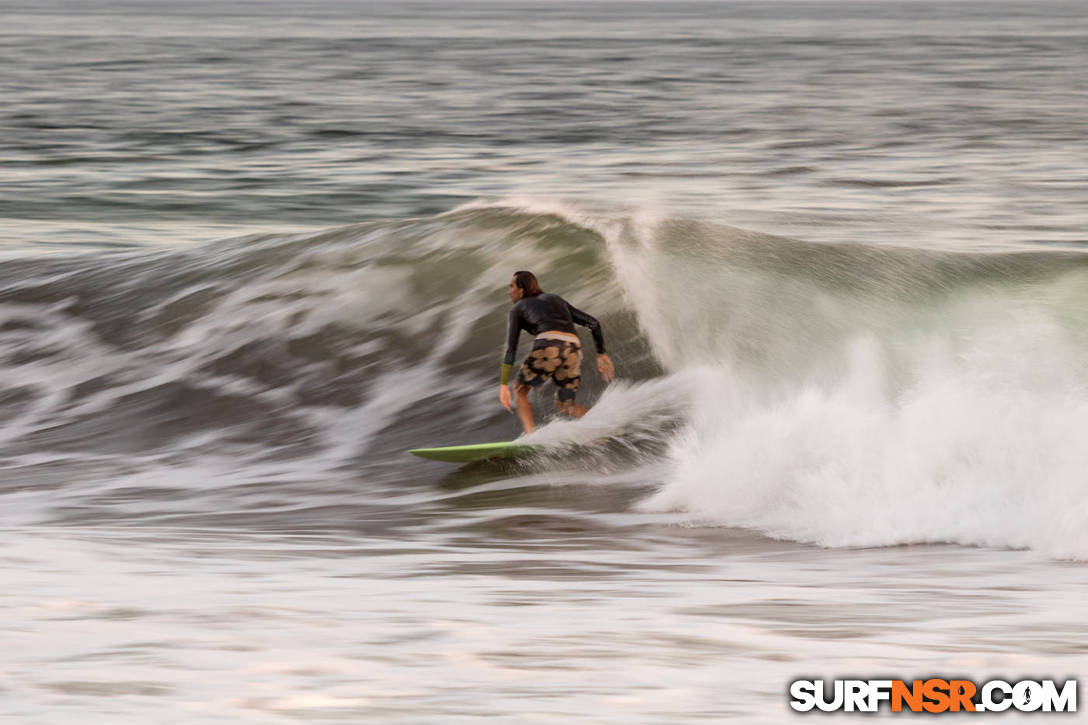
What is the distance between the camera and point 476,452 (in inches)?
396

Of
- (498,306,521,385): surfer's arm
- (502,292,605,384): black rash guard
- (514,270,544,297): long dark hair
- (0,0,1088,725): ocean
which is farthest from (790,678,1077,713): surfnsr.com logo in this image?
(514,270,544,297): long dark hair

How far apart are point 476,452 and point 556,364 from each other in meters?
0.88

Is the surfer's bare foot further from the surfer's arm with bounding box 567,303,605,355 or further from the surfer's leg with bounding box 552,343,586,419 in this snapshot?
the surfer's arm with bounding box 567,303,605,355

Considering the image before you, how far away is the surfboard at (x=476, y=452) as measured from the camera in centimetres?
1005

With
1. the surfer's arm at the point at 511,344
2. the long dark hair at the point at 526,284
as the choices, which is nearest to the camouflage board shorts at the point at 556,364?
the surfer's arm at the point at 511,344

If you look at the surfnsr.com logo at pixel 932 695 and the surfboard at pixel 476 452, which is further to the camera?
the surfboard at pixel 476 452

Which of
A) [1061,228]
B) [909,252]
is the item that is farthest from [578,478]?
[1061,228]

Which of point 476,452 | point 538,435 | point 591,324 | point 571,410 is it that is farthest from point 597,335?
point 476,452

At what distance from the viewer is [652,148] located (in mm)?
32719

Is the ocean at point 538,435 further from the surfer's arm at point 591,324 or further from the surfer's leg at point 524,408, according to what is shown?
the surfer's arm at point 591,324

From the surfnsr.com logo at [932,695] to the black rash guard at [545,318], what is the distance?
5879 millimetres

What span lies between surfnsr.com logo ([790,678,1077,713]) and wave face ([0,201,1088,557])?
265 centimetres

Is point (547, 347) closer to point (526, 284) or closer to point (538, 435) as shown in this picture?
point (526, 284)

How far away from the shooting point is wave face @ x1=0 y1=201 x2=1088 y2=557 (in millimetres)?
8570
